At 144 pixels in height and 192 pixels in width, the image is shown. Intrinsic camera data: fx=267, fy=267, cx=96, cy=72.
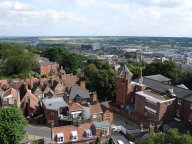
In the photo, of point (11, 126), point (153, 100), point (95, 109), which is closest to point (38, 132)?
point (11, 126)

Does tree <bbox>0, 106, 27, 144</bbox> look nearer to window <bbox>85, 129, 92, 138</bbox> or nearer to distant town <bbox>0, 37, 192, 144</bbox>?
distant town <bbox>0, 37, 192, 144</bbox>

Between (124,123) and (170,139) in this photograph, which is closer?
(170,139)

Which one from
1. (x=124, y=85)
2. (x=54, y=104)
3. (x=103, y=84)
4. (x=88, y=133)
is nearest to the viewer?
(x=88, y=133)

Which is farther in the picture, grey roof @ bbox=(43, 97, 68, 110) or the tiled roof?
grey roof @ bbox=(43, 97, 68, 110)

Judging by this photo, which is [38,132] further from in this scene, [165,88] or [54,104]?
[165,88]

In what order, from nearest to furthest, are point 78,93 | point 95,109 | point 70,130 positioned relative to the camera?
point 70,130 → point 95,109 → point 78,93

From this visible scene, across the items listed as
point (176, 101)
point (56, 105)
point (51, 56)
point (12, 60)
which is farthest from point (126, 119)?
point (51, 56)

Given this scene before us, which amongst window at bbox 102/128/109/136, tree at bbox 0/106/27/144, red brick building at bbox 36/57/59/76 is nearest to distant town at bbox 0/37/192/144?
tree at bbox 0/106/27/144

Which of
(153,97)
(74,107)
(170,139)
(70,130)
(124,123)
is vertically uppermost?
(170,139)
